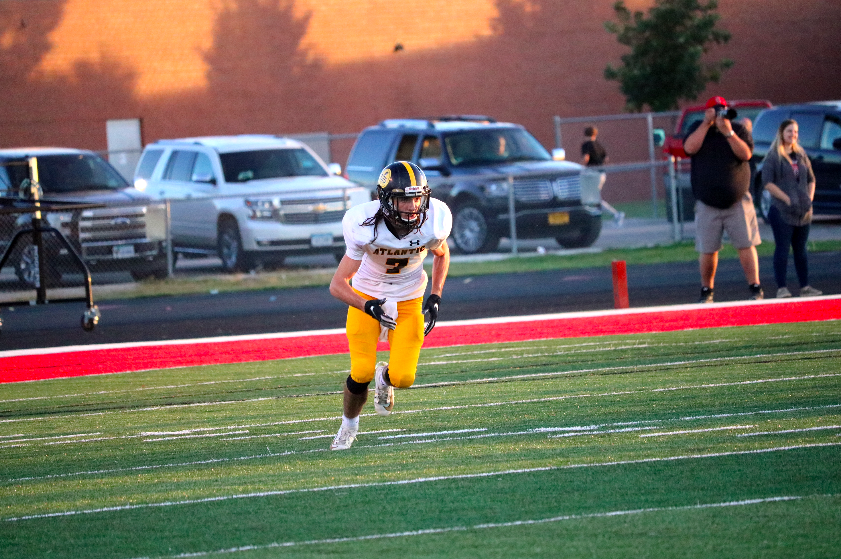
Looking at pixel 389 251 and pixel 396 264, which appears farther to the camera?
pixel 396 264

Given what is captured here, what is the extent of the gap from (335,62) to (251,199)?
13.6 metres

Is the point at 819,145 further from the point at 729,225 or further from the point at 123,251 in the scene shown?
the point at 123,251

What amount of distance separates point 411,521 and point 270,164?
14270 millimetres

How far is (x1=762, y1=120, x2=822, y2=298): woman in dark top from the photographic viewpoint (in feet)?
40.8

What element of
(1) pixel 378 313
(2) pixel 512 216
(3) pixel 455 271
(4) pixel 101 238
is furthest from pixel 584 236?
(1) pixel 378 313

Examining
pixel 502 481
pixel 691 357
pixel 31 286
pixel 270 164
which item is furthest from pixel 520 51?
pixel 502 481

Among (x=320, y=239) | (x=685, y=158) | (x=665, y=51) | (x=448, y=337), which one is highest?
(x=665, y=51)

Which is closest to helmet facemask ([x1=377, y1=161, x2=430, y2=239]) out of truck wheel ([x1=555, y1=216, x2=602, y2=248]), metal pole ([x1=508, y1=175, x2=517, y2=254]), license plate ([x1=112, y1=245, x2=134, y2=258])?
→ license plate ([x1=112, y1=245, x2=134, y2=258])

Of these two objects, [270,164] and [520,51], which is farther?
[520,51]

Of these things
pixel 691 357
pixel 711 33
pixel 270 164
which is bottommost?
pixel 691 357

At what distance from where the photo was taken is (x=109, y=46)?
29.0m

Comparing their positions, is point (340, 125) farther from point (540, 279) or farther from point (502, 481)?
point (502, 481)

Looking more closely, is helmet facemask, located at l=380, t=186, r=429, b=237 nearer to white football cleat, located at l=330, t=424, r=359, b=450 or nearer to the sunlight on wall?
Result: white football cleat, located at l=330, t=424, r=359, b=450

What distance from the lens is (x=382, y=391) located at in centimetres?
735
